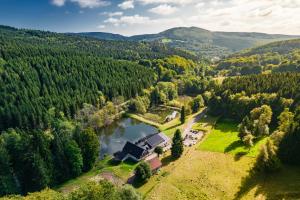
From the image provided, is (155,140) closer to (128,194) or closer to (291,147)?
(291,147)

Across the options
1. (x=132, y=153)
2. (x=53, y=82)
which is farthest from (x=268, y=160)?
(x=53, y=82)

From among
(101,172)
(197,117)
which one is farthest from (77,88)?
(101,172)

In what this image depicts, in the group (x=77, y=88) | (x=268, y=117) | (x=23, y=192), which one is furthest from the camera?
(x=77, y=88)

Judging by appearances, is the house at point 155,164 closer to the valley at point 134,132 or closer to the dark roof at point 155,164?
the dark roof at point 155,164

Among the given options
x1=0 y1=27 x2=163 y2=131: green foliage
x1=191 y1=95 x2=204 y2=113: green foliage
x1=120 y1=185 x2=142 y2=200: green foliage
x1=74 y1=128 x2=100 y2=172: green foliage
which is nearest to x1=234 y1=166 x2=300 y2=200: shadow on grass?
x1=120 y1=185 x2=142 y2=200: green foliage

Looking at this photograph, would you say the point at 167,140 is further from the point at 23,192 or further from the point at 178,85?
the point at 178,85

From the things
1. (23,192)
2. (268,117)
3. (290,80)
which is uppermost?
(290,80)
